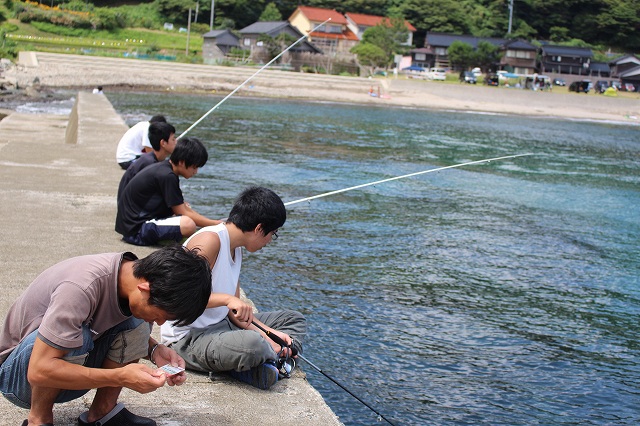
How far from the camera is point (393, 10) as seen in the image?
70375mm

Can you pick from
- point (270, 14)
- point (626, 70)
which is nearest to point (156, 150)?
point (270, 14)

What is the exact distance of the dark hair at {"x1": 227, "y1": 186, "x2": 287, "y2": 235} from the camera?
10.5 feet

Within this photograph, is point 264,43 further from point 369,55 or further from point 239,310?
point 239,310

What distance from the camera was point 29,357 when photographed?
2195 millimetres

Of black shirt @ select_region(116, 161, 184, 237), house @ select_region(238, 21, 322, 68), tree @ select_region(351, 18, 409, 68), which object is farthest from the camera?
tree @ select_region(351, 18, 409, 68)

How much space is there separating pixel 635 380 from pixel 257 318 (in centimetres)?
268

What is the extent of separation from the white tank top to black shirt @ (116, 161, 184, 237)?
181cm

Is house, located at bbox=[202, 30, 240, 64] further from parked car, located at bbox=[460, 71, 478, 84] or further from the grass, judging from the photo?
parked car, located at bbox=[460, 71, 478, 84]

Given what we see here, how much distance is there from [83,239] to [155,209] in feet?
1.80

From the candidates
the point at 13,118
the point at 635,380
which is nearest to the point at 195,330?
the point at 635,380

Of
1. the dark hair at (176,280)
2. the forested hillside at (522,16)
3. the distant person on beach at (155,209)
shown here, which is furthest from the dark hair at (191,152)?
the forested hillside at (522,16)

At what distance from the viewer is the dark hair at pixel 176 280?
6.82ft

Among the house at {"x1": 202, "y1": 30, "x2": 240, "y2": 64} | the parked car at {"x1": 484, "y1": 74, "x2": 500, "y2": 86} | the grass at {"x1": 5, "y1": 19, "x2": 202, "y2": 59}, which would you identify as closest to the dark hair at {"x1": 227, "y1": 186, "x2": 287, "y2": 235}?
the grass at {"x1": 5, "y1": 19, "x2": 202, "y2": 59}

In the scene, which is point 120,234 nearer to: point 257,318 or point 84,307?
point 257,318
